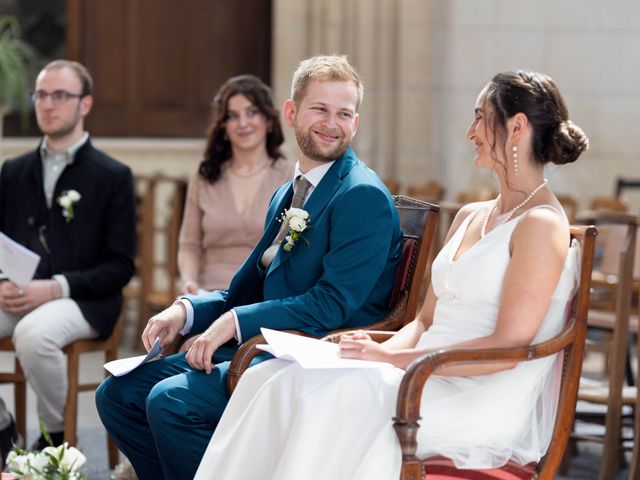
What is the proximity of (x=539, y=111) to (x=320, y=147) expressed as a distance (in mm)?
770

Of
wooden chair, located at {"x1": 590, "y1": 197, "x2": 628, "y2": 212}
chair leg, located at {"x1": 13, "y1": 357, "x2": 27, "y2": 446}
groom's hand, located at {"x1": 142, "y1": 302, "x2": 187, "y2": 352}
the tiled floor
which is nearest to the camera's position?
groom's hand, located at {"x1": 142, "y1": 302, "x2": 187, "y2": 352}

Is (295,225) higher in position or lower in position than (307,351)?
higher

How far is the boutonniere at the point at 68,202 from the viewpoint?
4.73 metres

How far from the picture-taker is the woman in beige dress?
16.3ft

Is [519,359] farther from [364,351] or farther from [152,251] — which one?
[152,251]

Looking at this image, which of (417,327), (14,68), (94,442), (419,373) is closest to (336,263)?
(417,327)

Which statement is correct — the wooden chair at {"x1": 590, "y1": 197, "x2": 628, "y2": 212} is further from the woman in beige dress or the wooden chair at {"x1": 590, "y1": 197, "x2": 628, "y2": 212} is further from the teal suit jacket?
the teal suit jacket

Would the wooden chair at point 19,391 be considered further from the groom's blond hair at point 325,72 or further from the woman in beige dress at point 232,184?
the groom's blond hair at point 325,72

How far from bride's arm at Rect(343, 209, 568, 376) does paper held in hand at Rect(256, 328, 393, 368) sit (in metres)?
0.23

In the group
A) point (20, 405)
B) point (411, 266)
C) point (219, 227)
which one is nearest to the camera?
point (411, 266)

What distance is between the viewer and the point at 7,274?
461 centimetres

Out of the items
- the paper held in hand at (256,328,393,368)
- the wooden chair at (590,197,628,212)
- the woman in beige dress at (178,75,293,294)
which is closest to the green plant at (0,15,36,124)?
the woman in beige dress at (178,75,293,294)

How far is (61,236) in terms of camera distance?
188 inches

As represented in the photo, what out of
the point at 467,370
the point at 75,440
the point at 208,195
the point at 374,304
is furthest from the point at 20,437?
the point at 467,370
